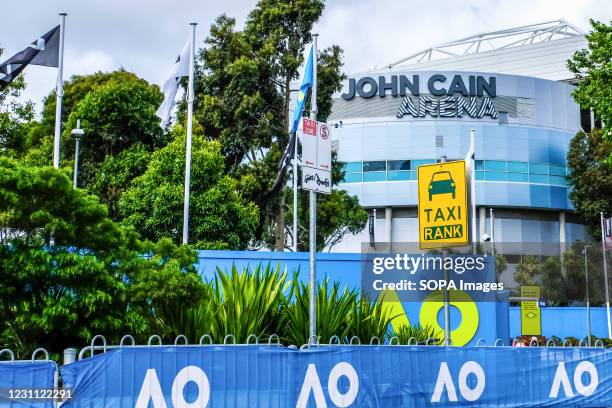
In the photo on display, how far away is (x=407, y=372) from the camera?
11516 mm

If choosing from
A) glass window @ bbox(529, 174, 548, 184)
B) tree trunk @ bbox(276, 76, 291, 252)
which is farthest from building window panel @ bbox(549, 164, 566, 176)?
tree trunk @ bbox(276, 76, 291, 252)

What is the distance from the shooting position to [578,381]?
13133 millimetres

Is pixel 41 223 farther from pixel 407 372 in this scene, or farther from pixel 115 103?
pixel 115 103

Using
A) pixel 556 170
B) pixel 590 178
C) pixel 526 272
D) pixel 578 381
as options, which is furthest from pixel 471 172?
pixel 556 170

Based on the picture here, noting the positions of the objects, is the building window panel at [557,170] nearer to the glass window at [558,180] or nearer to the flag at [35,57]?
the glass window at [558,180]

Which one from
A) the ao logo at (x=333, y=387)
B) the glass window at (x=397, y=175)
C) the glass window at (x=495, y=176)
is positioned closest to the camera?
the ao logo at (x=333, y=387)

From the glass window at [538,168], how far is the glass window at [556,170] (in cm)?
40

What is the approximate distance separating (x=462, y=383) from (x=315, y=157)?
13.0ft

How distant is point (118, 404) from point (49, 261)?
10.0 ft

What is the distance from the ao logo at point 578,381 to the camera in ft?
42.3

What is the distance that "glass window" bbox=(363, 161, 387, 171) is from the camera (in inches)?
2307

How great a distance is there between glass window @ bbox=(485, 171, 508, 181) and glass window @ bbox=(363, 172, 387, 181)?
7.32 meters

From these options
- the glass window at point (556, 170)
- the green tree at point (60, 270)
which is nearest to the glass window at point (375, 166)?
the glass window at point (556, 170)

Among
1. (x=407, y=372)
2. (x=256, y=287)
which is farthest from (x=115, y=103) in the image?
(x=407, y=372)
